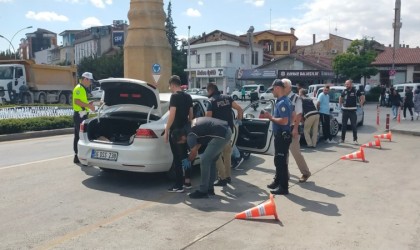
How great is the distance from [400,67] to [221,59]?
22237 mm

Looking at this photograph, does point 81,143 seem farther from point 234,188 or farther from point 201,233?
point 201,233

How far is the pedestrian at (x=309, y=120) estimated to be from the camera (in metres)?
11.4

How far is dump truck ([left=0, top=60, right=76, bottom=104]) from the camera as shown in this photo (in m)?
27.7

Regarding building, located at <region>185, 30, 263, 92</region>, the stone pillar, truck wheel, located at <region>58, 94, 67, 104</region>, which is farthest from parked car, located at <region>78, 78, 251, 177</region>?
building, located at <region>185, 30, 263, 92</region>

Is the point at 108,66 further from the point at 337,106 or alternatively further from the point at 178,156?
the point at 178,156

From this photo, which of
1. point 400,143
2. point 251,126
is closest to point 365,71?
point 400,143

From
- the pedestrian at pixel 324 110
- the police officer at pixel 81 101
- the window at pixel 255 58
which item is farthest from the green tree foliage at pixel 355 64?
the police officer at pixel 81 101

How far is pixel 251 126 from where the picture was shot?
8.91 m

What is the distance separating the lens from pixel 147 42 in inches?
713

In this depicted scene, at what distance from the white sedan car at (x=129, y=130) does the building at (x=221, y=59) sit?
152ft

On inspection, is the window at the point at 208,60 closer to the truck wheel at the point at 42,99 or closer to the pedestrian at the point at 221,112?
the truck wheel at the point at 42,99

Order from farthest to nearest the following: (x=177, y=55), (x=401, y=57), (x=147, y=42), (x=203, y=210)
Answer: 1. (x=177, y=55)
2. (x=401, y=57)
3. (x=147, y=42)
4. (x=203, y=210)

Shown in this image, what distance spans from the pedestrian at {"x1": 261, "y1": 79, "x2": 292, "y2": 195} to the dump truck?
25.1 meters

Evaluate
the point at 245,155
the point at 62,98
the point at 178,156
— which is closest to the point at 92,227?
the point at 178,156
